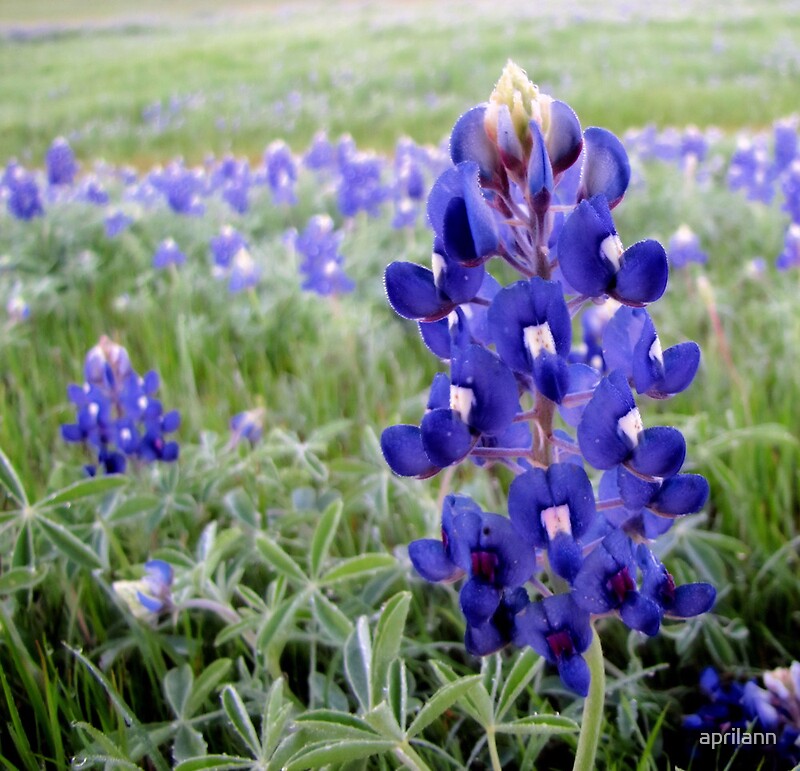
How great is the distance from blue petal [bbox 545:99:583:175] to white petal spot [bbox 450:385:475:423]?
0.29 meters

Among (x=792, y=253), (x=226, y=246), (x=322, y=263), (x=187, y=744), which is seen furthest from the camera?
(x=226, y=246)

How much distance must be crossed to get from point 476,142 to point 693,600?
0.56 meters

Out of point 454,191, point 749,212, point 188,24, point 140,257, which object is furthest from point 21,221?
point 188,24

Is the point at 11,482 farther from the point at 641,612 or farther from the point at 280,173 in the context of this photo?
the point at 280,173

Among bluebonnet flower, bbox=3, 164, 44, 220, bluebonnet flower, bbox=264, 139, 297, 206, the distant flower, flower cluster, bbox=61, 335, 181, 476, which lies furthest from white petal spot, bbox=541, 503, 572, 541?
bluebonnet flower, bbox=3, 164, 44, 220

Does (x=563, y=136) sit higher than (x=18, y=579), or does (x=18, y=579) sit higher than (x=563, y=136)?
(x=563, y=136)

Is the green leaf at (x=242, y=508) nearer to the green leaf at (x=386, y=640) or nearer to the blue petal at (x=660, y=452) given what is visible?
the green leaf at (x=386, y=640)

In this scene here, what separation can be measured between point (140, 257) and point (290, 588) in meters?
2.78

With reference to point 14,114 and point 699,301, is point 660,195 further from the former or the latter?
point 14,114

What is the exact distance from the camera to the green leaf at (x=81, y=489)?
1479mm

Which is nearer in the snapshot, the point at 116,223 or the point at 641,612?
the point at 641,612

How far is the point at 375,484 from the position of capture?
5.81ft

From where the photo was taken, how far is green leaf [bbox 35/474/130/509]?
4.85 ft

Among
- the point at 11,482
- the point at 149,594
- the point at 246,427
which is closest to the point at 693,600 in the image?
the point at 149,594
